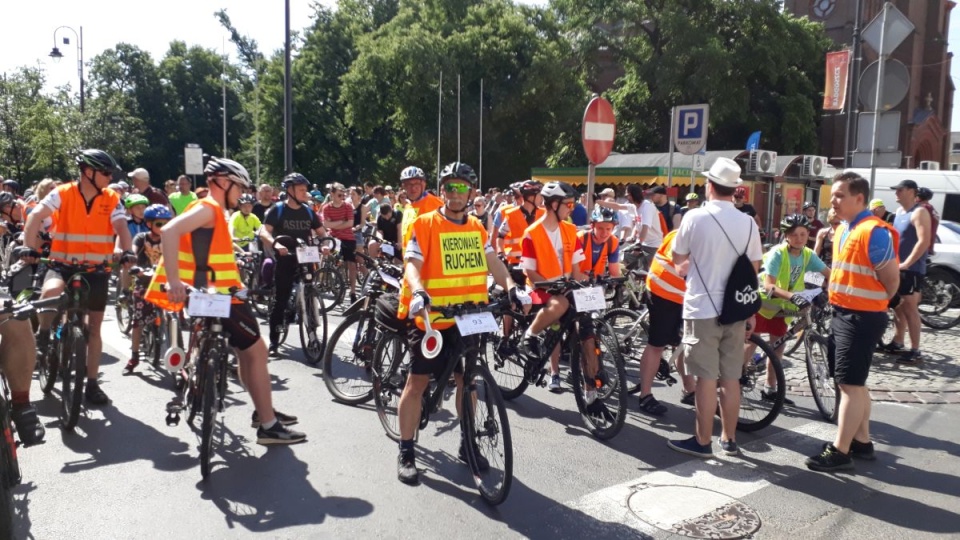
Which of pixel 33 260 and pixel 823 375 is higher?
pixel 33 260

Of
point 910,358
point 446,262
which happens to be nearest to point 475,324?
point 446,262

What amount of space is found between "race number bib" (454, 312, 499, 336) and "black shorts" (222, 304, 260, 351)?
1379 millimetres

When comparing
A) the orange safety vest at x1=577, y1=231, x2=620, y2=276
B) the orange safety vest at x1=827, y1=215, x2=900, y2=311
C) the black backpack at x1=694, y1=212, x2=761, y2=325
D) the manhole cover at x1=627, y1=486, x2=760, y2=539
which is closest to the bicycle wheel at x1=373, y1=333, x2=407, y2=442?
the manhole cover at x1=627, y1=486, x2=760, y2=539

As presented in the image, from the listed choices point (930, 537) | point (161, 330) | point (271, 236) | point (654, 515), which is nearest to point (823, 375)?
point (930, 537)

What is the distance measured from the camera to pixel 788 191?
23.3 m

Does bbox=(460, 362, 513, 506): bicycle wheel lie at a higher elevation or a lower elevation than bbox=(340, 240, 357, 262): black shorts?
lower

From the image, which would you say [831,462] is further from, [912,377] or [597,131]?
[597,131]

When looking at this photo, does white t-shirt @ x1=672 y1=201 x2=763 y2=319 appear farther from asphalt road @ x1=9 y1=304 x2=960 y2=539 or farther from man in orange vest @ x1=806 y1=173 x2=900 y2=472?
asphalt road @ x1=9 y1=304 x2=960 y2=539

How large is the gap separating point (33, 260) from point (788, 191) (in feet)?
72.1

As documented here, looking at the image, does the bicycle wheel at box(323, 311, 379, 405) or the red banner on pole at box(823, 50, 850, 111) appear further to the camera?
the red banner on pole at box(823, 50, 850, 111)

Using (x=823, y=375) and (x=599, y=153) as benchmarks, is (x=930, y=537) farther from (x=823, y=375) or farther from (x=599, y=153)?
(x=599, y=153)

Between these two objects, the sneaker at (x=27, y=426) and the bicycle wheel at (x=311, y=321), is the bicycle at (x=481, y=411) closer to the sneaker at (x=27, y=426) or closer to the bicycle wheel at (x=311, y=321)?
the sneaker at (x=27, y=426)

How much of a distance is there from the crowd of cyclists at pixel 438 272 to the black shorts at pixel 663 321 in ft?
0.04

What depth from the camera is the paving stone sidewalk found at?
6992mm
